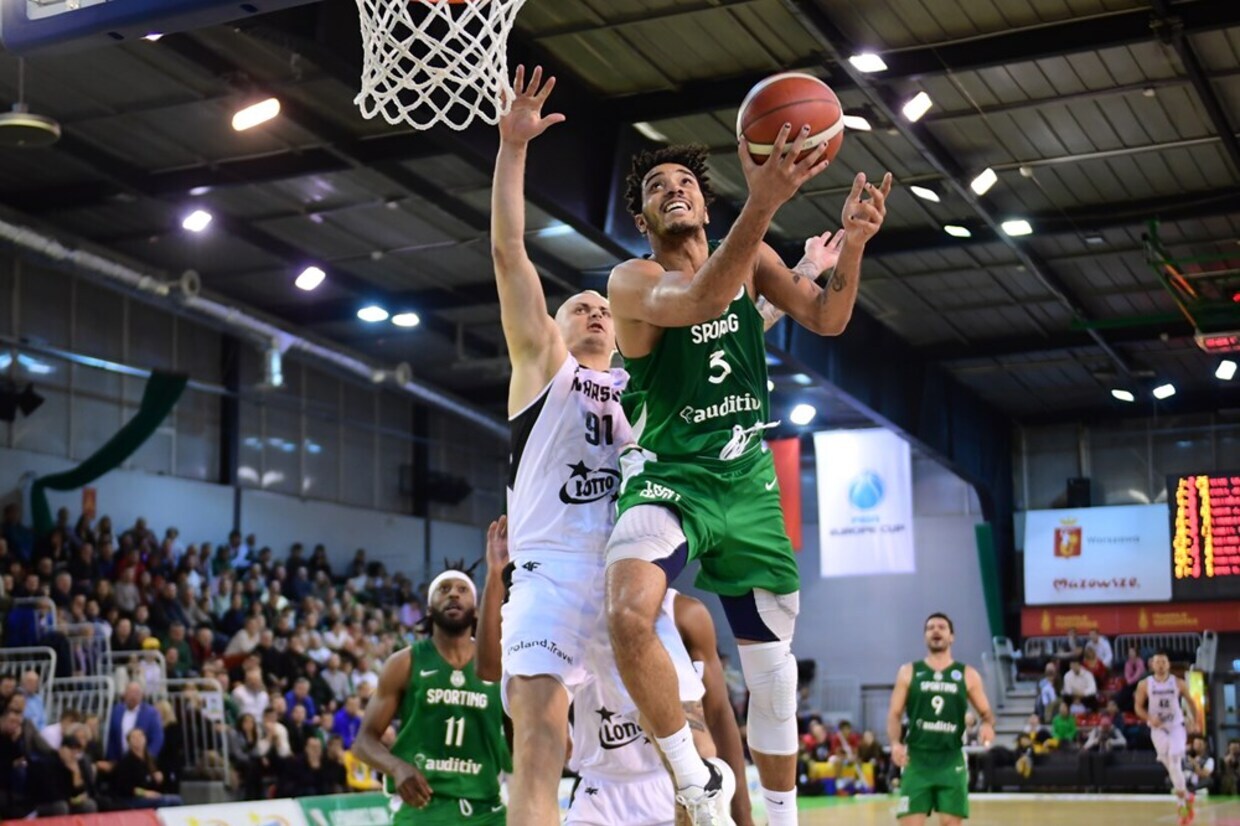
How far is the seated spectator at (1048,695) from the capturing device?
30.2 metres

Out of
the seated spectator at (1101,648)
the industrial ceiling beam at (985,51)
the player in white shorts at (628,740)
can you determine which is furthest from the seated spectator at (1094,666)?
the player in white shorts at (628,740)

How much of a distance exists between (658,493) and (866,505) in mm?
21380

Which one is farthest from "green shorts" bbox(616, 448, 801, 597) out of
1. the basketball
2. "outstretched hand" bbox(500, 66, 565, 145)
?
"outstretched hand" bbox(500, 66, 565, 145)

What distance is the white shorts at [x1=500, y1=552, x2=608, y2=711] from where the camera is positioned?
559 cm

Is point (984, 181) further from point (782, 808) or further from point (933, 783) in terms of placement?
point (782, 808)

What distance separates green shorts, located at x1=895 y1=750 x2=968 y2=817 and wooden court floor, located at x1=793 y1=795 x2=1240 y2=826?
4.79m

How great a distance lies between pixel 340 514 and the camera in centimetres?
3247

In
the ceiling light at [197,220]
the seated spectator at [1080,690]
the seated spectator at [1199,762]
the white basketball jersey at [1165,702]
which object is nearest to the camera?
the ceiling light at [197,220]

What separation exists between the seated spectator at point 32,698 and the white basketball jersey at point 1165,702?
48.4 feet

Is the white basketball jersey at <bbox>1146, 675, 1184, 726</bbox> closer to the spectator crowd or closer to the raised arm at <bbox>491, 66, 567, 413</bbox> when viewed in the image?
the spectator crowd

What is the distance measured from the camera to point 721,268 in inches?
208

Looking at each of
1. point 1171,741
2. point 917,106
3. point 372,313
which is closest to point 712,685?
→ point 917,106

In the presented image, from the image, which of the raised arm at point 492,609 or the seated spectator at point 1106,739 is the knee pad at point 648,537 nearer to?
the raised arm at point 492,609

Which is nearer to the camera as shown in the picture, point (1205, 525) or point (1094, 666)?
point (1205, 525)
